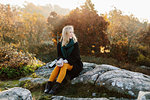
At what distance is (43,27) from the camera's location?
1611 cm

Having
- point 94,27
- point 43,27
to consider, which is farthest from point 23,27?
point 94,27

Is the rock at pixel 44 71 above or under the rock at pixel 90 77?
under

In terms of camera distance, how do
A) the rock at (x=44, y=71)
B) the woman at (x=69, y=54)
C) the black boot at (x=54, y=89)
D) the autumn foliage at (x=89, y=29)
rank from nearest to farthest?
the black boot at (x=54, y=89), the woman at (x=69, y=54), the rock at (x=44, y=71), the autumn foliage at (x=89, y=29)

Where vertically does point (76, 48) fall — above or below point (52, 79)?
above

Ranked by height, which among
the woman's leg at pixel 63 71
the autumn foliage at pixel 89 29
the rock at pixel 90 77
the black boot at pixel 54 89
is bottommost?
the black boot at pixel 54 89

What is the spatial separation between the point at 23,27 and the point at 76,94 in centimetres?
1176

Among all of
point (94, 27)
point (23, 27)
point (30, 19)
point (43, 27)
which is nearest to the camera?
point (94, 27)

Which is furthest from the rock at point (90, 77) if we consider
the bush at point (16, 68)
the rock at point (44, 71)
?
the bush at point (16, 68)

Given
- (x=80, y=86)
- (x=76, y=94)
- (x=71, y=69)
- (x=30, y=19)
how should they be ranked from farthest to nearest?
1. (x=30, y=19)
2. (x=71, y=69)
3. (x=80, y=86)
4. (x=76, y=94)

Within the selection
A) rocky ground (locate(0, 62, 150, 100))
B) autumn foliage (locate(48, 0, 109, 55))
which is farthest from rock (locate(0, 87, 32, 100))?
autumn foliage (locate(48, 0, 109, 55))

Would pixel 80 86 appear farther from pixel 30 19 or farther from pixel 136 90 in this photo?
pixel 30 19

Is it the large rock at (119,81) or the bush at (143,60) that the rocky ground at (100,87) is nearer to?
the large rock at (119,81)

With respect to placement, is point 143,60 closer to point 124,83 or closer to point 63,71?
point 124,83

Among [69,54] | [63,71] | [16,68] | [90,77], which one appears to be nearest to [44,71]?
[16,68]
